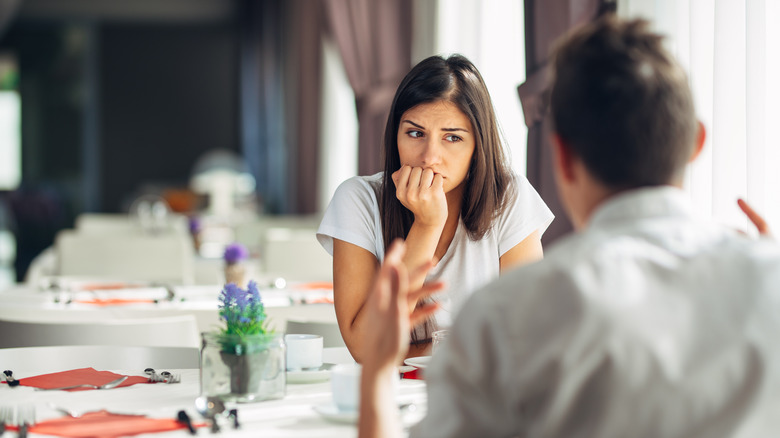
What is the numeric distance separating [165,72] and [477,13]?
7.96 meters

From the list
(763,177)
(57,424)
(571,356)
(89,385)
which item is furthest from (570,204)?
(763,177)

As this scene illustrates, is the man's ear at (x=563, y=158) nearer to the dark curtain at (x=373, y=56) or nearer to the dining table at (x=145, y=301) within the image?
the dining table at (x=145, y=301)

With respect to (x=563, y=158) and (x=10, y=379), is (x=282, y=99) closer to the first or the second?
(x=10, y=379)

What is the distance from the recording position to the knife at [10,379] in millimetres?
1408

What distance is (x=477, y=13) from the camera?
→ 145 inches

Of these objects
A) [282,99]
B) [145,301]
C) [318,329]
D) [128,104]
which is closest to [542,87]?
[318,329]

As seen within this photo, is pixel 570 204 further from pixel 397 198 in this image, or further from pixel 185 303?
pixel 185 303

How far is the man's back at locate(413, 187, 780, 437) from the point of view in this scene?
0.70 meters

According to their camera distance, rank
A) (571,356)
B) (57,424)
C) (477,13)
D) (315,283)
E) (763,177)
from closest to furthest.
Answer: (571,356)
(57,424)
(763,177)
(315,283)
(477,13)

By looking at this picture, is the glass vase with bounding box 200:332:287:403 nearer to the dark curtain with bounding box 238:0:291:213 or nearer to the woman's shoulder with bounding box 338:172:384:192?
the woman's shoulder with bounding box 338:172:384:192

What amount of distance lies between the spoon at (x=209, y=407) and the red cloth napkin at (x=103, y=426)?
39 mm

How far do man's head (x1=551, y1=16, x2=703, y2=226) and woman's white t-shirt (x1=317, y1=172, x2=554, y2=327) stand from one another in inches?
41.2

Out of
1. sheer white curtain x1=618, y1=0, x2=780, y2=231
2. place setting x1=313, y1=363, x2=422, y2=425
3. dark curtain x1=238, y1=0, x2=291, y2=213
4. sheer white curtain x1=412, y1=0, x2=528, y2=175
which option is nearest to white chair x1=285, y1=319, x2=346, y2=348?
place setting x1=313, y1=363, x2=422, y2=425

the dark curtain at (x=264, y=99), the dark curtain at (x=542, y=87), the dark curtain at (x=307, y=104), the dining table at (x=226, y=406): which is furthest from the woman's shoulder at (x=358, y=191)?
the dark curtain at (x=264, y=99)
